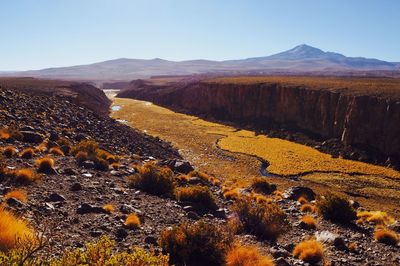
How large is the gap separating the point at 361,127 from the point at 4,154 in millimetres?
32580

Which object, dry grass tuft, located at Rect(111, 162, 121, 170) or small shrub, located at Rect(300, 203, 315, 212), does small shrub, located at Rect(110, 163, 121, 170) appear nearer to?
dry grass tuft, located at Rect(111, 162, 121, 170)

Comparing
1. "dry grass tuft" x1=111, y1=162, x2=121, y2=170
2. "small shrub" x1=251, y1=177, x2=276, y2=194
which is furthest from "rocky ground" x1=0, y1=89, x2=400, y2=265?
"small shrub" x1=251, y1=177, x2=276, y2=194

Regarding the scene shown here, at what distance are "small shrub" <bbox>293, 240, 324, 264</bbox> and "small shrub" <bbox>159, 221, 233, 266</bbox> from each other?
2.45 m

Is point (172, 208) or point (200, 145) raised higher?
point (172, 208)

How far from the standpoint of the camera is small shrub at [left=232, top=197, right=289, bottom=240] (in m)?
13.0

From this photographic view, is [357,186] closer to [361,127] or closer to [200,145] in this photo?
[361,127]

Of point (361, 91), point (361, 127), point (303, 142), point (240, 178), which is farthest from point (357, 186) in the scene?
point (361, 91)

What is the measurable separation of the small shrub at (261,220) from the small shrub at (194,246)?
313 centimetres

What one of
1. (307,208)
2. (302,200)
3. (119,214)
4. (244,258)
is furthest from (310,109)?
(244,258)

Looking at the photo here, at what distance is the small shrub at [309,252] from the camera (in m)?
11.2

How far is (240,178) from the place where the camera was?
92.7ft

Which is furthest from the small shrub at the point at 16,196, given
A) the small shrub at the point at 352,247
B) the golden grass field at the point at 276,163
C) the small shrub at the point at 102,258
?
the golden grass field at the point at 276,163

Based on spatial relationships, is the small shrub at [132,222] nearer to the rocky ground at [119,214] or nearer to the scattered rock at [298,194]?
the rocky ground at [119,214]

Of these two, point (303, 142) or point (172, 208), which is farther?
point (303, 142)
